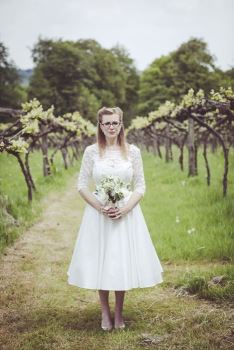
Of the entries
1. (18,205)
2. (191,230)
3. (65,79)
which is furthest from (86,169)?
(65,79)

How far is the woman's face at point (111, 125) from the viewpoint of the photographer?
3869 mm

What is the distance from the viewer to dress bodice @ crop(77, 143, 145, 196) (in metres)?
3.86

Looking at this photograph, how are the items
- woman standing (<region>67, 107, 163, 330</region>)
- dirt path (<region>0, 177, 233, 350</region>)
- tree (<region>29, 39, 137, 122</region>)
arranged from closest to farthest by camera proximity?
dirt path (<region>0, 177, 233, 350</region>)
woman standing (<region>67, 107, 163, 330</region>)
tree (<region>29, 39, 137, 122</region>)

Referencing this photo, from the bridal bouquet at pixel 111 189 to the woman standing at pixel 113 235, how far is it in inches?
3.2

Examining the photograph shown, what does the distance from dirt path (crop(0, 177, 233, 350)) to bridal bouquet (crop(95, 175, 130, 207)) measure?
3.97 ft

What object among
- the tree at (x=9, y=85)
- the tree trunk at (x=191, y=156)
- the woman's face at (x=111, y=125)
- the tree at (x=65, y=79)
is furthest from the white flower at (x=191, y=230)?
the tree at (x=9, y=85)

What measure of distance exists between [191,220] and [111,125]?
13.1 feet

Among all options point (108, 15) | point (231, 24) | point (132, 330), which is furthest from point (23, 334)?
point (108, 15)

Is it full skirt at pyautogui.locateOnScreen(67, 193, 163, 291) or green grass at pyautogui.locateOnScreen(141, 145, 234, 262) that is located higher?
full skirt at pyautogui.locateOnScreen(67, 193, 163, 291)

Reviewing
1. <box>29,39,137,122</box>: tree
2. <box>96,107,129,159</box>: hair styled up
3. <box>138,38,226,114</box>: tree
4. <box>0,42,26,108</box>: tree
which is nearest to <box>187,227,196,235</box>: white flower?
<box>96,107,129,159</box>: hair styled up

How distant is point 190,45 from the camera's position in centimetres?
4781

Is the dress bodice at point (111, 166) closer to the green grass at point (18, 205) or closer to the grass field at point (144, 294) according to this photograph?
the grass field at point (144, 294)

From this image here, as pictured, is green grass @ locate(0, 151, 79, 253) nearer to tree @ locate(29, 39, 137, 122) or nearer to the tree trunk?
the tree trunk

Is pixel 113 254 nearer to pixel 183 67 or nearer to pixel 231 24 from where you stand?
pixel 231 24
